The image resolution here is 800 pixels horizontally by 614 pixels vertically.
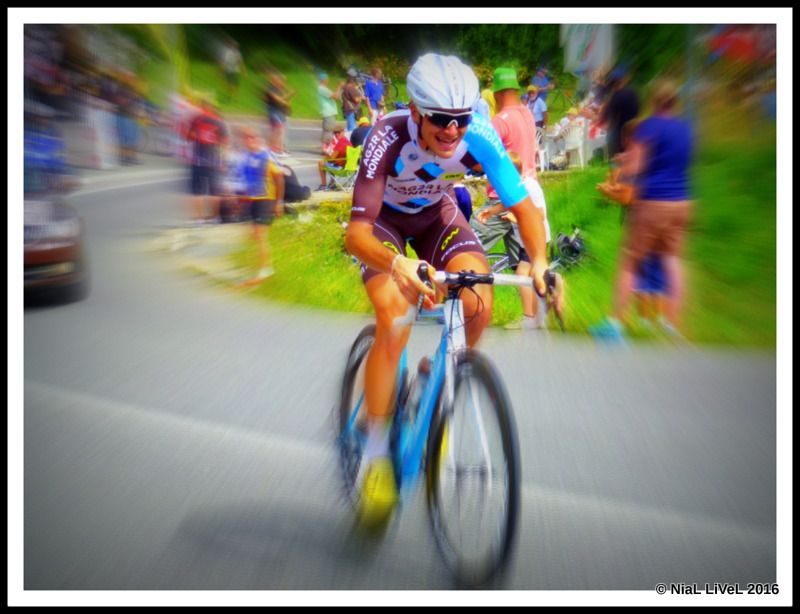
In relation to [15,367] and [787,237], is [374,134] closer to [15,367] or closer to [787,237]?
[15,367]

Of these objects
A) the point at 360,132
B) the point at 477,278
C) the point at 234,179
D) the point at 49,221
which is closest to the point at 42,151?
the point at 49,221

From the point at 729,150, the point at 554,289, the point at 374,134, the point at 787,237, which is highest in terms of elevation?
the point at 729,150

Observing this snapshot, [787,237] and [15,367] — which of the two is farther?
[787,237]

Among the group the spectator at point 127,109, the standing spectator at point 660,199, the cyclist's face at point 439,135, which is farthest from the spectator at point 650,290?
the spectator at point 127,109

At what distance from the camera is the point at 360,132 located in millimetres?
6965

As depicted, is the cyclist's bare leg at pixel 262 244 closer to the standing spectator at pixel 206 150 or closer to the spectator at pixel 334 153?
the standing spectator at pixel 206 150

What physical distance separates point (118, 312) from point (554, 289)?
18.8 ft

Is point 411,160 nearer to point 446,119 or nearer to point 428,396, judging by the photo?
point 446,119

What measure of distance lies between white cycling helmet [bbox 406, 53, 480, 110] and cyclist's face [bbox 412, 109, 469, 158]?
0.30 feet

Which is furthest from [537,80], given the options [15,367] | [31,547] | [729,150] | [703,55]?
[31,547]

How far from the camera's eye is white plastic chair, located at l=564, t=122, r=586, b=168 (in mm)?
6809

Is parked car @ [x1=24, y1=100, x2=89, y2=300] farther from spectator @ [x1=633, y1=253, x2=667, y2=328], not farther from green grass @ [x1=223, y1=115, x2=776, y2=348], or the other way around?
spectator @ [x1=633, y1=253, x2=667, y2=328]

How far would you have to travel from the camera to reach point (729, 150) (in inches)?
281

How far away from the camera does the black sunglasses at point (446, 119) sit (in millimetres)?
2955
